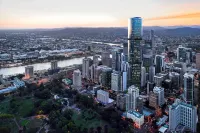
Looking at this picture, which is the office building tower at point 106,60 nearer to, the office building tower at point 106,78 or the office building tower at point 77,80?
the office building tower at point 106,78

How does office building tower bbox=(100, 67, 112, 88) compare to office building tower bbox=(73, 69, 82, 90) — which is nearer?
office building tower bbox=(73, 69, 82, 90)

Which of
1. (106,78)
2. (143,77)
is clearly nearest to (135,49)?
(143,77)

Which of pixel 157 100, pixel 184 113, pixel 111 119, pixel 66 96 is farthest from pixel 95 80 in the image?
pixel 184 113

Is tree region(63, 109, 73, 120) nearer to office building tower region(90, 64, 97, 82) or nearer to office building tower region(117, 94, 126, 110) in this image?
office building tower region(117, 94, 126, 110)

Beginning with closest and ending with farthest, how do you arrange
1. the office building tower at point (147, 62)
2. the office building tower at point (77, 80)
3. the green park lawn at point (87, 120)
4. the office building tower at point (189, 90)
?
1. the green park lawn at point (87, 120)
2. the office building tower at point (189, 90)
3. the office building tower at point (77, 80)
4. the office building tower at point (147, 62)

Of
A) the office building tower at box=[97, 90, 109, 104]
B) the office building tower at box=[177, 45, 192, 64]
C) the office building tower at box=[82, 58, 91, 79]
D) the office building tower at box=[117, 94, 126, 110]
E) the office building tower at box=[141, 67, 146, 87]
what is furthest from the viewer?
the office building tower at box=[177, 45, 192, 64]

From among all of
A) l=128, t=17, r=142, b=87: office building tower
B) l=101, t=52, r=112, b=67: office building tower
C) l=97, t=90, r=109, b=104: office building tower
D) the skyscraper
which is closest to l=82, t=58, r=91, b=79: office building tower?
the skyscraper

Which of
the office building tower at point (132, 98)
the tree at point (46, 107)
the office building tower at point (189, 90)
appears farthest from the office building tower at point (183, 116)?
the tree at point (46, 107)
